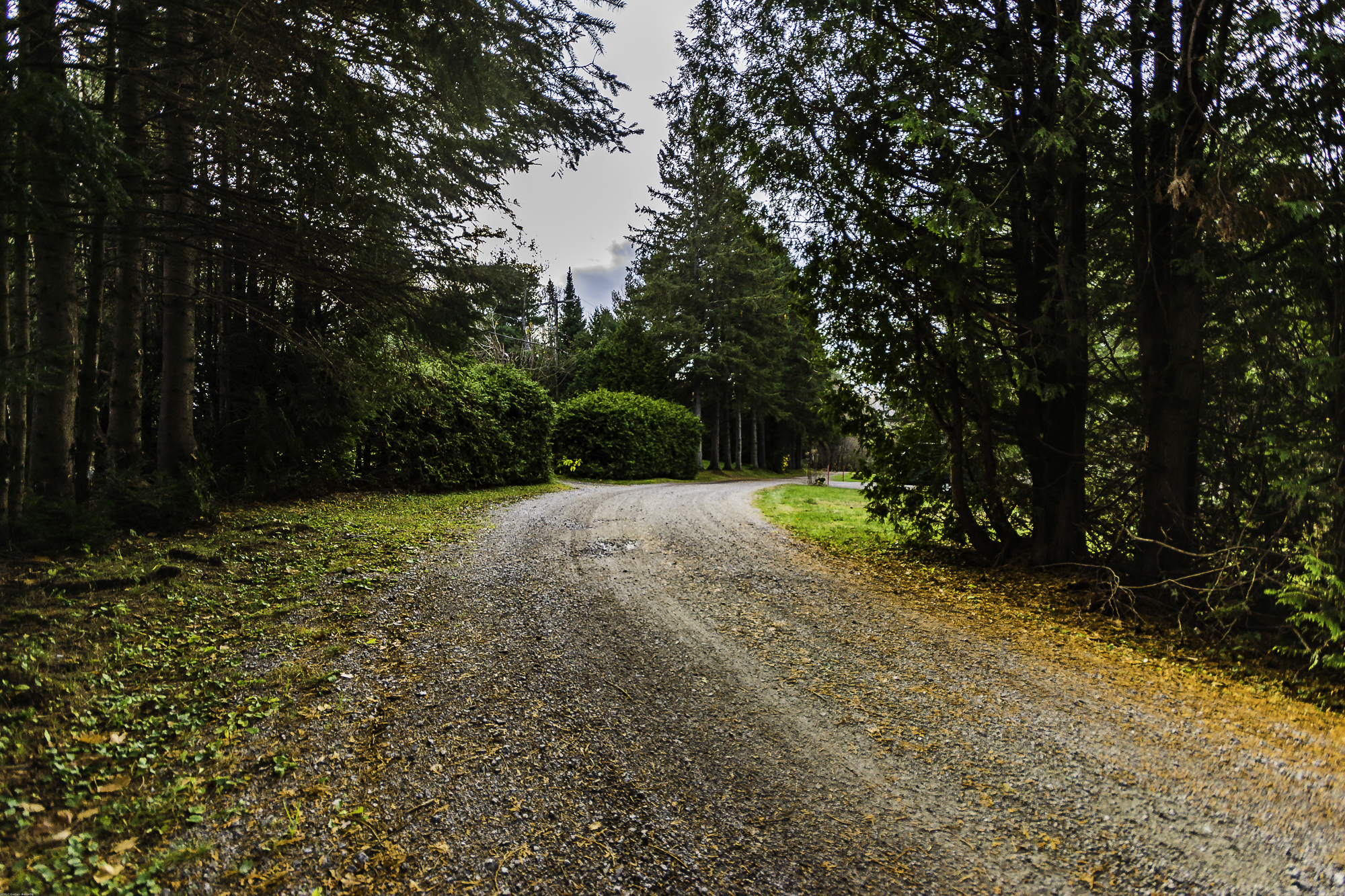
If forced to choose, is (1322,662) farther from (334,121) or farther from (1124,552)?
(334,121)

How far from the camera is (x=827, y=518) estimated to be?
11.2m

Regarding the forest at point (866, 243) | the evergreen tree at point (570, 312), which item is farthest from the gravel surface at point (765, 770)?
the evergreen tree at point (570, 312)

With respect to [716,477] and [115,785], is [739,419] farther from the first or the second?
[115,785]

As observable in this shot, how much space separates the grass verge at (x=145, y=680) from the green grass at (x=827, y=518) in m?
5.73

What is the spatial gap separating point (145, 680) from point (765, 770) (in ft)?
11.4

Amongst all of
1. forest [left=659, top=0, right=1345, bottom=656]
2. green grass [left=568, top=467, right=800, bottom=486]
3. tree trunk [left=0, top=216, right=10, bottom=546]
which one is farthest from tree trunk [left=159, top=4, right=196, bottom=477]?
green grass [left=568, top=467, right=800, bottom=486]

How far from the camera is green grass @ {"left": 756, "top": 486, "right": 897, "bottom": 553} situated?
8797mm

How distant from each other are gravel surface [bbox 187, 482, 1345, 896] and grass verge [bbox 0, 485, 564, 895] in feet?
0.75

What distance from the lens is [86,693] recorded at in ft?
10.8

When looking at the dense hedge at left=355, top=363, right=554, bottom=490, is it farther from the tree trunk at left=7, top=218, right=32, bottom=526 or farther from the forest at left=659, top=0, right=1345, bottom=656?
the forest at left=659, top=0, right=1345, bottom=656

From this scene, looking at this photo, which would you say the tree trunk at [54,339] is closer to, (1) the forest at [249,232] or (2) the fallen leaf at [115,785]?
(1) the forest at [249,232]

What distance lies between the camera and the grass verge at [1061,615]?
13.6 ft

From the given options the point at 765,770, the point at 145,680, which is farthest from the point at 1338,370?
the point at 145,680

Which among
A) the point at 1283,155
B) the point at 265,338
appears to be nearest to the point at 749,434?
the point at 265,338
